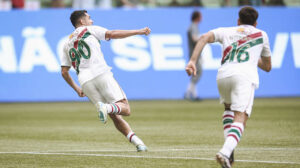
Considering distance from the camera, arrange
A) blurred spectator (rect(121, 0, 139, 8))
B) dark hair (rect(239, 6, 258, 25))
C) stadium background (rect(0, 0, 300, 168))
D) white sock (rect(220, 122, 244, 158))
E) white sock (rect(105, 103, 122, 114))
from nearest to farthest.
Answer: white sock (rect(220, 122, 244, 158))
dark hair (rect(239, 6, 258, 25))
white sock (rect(105, 103, 122, 114))
stadium background (rect(0, 0, 300, 168))
blurred spectator (rect(121, 0, 139, 8))

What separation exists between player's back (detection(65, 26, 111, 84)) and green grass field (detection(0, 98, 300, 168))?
1.13 m

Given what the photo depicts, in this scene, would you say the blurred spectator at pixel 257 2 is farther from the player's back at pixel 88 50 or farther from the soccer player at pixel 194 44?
the player's back at pixel 88 50

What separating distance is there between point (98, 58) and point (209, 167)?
96.6 inches

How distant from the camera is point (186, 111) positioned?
16.9 metres

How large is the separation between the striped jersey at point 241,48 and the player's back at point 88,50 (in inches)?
82.1

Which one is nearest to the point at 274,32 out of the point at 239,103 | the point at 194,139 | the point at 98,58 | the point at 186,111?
the point at 186,111

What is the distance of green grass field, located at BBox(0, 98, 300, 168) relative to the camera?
858 cm

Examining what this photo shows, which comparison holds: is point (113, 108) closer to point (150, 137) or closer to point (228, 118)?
point (228, 118)

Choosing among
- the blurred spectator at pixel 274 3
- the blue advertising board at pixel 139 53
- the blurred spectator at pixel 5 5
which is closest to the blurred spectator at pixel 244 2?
the blurred spectator at pixel 274 3

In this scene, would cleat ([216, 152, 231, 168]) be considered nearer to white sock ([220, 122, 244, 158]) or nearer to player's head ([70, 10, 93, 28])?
white sock ([220, 122, 244, 158])

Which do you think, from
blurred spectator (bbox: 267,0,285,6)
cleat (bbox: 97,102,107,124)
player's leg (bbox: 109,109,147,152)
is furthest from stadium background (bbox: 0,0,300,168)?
cleat (bbox: 97,102,107,124)

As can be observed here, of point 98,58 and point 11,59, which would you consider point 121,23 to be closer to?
point 11,59

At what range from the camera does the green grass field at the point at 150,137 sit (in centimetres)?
858

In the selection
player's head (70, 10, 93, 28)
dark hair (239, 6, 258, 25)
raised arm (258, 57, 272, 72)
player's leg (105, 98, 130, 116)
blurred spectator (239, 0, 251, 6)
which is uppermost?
dark hair (239, 6, 258, 25)
